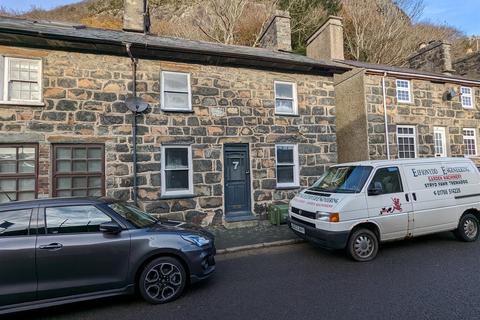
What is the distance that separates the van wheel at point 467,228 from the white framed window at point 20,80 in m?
11.5

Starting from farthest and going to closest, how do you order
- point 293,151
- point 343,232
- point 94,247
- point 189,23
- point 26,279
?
point 189,23
point 293,151
point 343,232
point 94,247
point 26,279

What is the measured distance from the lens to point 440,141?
13.9 m

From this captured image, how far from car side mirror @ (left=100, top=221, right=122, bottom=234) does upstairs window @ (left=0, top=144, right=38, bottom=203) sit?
5307 millimetres

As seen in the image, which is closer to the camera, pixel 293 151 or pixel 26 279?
pixel 26 279

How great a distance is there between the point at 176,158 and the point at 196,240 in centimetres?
515

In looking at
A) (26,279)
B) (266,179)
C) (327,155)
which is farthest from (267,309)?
(327,155)

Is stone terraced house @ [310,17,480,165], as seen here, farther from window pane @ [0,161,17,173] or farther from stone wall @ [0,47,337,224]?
window pane @ [0,161,17,173]

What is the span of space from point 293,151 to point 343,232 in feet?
17.7

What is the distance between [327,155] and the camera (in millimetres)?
11141

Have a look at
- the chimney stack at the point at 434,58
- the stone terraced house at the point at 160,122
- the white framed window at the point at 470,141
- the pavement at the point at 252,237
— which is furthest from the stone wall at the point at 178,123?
the chimney stack at the point at 434,58

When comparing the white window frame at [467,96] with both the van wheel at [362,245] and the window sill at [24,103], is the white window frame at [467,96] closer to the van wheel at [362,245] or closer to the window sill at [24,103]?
the van wheel at [362,245]

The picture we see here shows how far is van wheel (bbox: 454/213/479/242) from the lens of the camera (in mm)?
6906

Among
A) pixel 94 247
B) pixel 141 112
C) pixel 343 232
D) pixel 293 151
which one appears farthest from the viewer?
pixel 293 151

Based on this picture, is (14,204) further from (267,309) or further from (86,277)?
(267,309)
